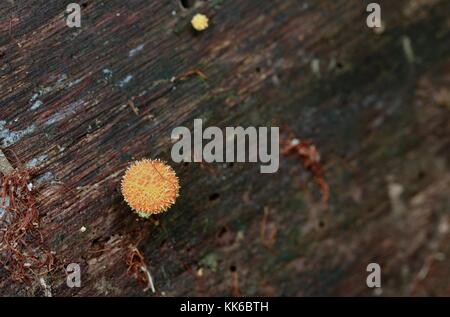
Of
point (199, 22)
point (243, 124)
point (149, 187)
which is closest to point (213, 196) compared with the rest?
point (243, 124)

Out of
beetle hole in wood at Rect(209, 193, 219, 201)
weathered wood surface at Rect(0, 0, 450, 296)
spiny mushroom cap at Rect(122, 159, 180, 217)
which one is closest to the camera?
spiny mushroom cap at Rect(122, 159, 180, 217)

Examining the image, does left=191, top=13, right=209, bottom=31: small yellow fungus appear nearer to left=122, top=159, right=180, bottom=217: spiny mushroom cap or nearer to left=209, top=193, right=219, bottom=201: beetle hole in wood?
left=122, top=159, right=180, bottom=217: spiny mushroom cap

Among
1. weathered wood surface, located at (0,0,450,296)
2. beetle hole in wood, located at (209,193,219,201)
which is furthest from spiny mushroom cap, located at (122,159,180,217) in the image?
beetle hole in wood, located at (209,193,219,201)

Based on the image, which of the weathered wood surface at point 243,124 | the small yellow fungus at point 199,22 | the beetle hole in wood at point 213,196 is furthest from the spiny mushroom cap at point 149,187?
the small yellow fungus at point 199,22

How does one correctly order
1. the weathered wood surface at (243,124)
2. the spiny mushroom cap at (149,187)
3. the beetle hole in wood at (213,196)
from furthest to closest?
the beetle hole in wood at (213,196)
the weathered wood surface at (243,124)
the spiny mushroom cap at (149,187)

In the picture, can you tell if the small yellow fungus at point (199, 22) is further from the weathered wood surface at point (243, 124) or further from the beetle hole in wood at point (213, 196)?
the beetle hole in wood at point (213, 196)

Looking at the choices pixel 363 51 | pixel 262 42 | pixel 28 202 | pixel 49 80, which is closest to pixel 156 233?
pixel 28 202
